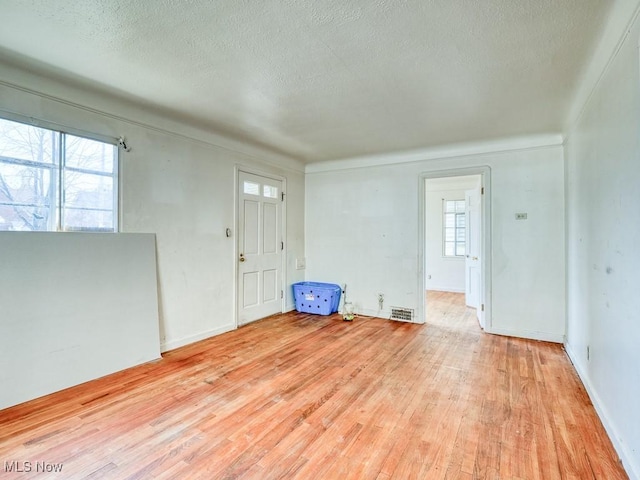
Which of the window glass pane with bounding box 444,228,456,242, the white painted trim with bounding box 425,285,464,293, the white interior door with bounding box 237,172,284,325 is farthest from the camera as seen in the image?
the window glass pane with bounding box 444,228,456,242

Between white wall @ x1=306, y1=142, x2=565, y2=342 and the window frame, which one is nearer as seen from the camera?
the window frame

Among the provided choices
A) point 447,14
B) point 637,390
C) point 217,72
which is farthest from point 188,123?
point 637,390

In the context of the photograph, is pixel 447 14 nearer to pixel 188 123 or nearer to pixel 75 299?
pixel 188 123

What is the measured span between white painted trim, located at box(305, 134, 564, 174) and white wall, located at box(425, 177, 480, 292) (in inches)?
113

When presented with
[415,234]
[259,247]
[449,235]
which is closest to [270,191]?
[259,247]

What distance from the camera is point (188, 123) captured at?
347cm

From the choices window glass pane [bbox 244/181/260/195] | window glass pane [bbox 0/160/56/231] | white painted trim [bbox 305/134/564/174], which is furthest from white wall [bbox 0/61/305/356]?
white painted trim [bbox 305/134/564/174]

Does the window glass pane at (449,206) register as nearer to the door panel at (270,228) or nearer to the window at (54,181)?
the door panel at (270,228)

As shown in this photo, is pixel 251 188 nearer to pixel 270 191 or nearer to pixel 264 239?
pixel 270 191

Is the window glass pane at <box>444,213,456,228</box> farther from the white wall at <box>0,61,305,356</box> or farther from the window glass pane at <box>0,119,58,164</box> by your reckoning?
the window glass pane at <box>0,119,58,164</box>

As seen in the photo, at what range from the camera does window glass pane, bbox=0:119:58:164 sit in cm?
232

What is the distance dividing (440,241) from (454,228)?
0.44 m

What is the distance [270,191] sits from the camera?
478 cm

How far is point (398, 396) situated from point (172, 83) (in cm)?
308
